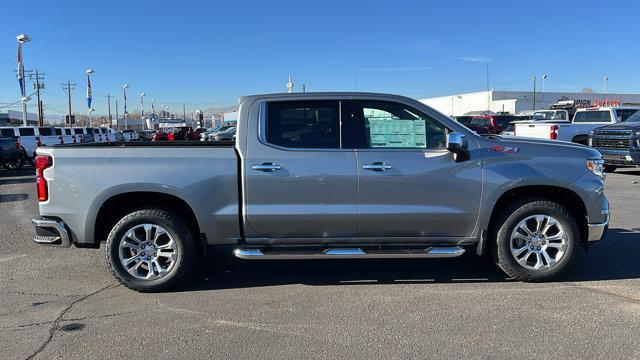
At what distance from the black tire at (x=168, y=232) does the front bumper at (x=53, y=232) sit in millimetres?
424

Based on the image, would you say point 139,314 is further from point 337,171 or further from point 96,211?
point 337,171

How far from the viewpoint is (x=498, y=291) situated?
5086 millimetres

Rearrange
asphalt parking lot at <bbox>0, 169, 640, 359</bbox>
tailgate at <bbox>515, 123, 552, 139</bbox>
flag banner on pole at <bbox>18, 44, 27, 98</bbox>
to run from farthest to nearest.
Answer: flag banner on pole at <bbox>18, 44, 27, 98</bbox> < tailgate at <bbox>515, 123, 552, 139</bbox> < asphalt parking lot at <bbox>0, 169, 640, 359</bbox>

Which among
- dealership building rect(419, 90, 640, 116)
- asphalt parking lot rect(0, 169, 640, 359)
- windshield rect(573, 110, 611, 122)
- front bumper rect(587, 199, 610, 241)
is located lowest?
asphalt parking lot rect(0, 169, 640, 359)

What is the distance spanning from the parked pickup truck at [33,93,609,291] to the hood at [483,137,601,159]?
0.01m

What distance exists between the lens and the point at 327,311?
4645 mm

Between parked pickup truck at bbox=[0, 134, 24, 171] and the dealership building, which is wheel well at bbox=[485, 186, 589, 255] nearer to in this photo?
parked pickup truck at bbox=[0, 134, 24, 171]

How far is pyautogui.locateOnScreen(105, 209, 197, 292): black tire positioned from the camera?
512cm

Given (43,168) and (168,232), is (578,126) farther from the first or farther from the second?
(43,168)

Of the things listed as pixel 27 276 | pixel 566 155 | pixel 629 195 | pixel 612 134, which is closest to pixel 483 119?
pixel 612 134

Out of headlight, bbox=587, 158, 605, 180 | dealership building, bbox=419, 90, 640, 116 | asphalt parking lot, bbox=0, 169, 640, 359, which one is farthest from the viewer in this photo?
dealership building, bbox=419, 90, 640, 116

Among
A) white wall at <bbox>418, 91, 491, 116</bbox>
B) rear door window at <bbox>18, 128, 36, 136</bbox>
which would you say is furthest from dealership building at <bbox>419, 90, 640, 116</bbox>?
rear door window at <bbox>18, 128, 36, 136</bbox>

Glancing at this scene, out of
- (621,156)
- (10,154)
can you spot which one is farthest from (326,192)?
(10,154)

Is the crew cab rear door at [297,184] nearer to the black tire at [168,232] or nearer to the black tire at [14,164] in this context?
the black tire at [168,232]
